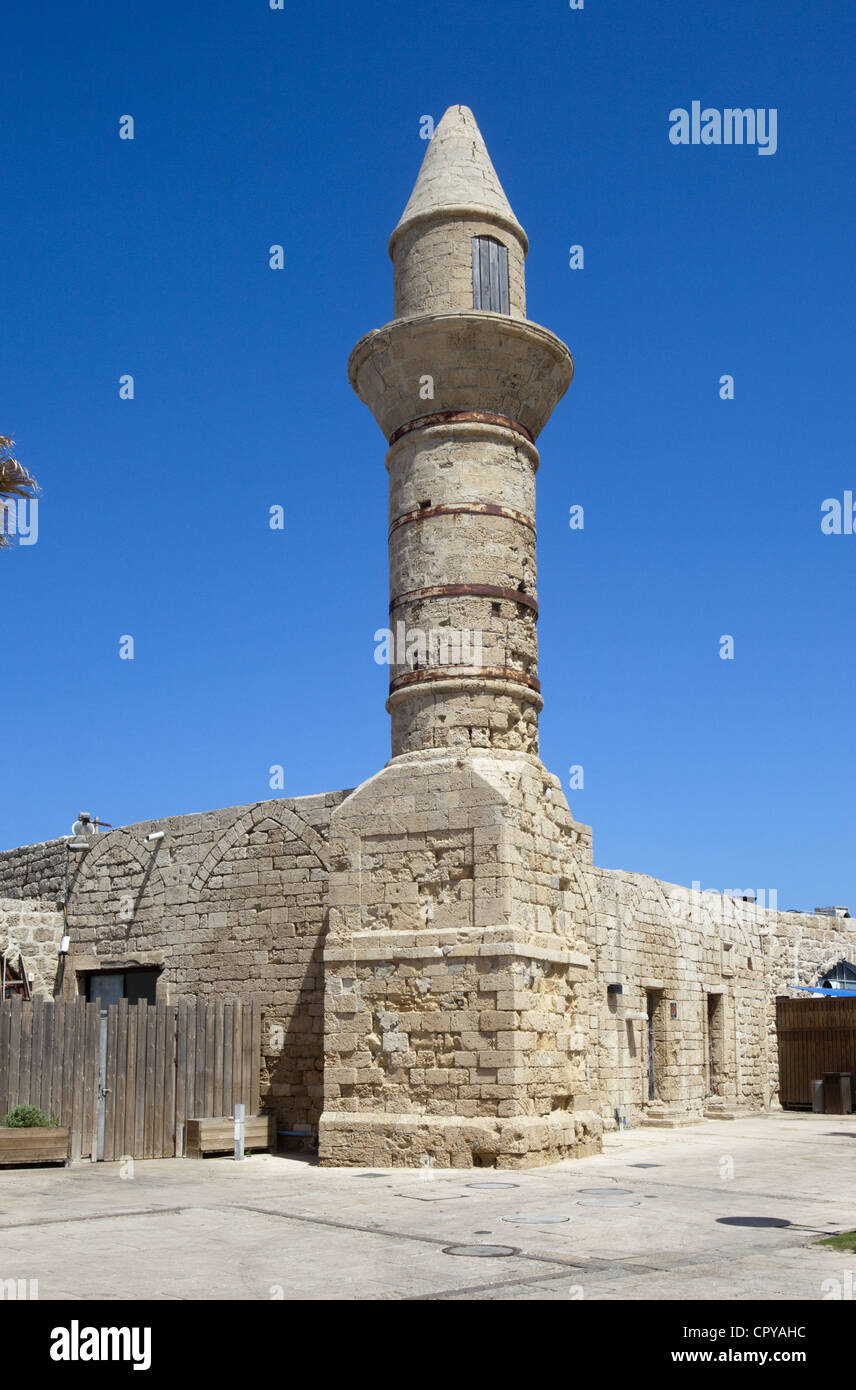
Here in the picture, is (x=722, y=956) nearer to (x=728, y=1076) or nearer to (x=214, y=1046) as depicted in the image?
(x=728, y=1076)

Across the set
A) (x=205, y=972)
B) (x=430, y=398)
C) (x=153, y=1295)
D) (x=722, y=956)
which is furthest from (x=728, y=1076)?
(x=153, y=1295)

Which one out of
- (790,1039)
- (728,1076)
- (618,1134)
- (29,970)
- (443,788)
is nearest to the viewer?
(443,788)

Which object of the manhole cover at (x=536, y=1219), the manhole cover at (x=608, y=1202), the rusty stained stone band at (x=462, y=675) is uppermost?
the rusty stained stone band at (x=462, y=675)

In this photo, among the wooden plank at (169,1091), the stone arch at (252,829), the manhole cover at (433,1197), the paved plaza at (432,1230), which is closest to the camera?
the paved plaza at (432,1230)

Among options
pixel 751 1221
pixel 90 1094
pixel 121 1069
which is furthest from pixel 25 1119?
pixel 751 1221

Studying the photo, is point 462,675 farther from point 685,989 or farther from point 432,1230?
point 685,989

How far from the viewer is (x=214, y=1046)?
1415cm

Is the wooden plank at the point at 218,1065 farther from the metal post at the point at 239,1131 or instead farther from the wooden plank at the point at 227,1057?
the metal post at the point at 239,1131

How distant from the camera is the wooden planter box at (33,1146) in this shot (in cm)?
1189

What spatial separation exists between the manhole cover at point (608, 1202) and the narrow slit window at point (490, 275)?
9191 millimetres

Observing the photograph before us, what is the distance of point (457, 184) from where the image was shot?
1480 centimetres

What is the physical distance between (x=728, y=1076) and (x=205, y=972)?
9.97 metres

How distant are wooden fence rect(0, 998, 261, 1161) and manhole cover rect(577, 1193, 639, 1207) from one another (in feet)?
17.6

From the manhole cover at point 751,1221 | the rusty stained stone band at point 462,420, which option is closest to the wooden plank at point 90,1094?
the manhole cover at point 751,1221
